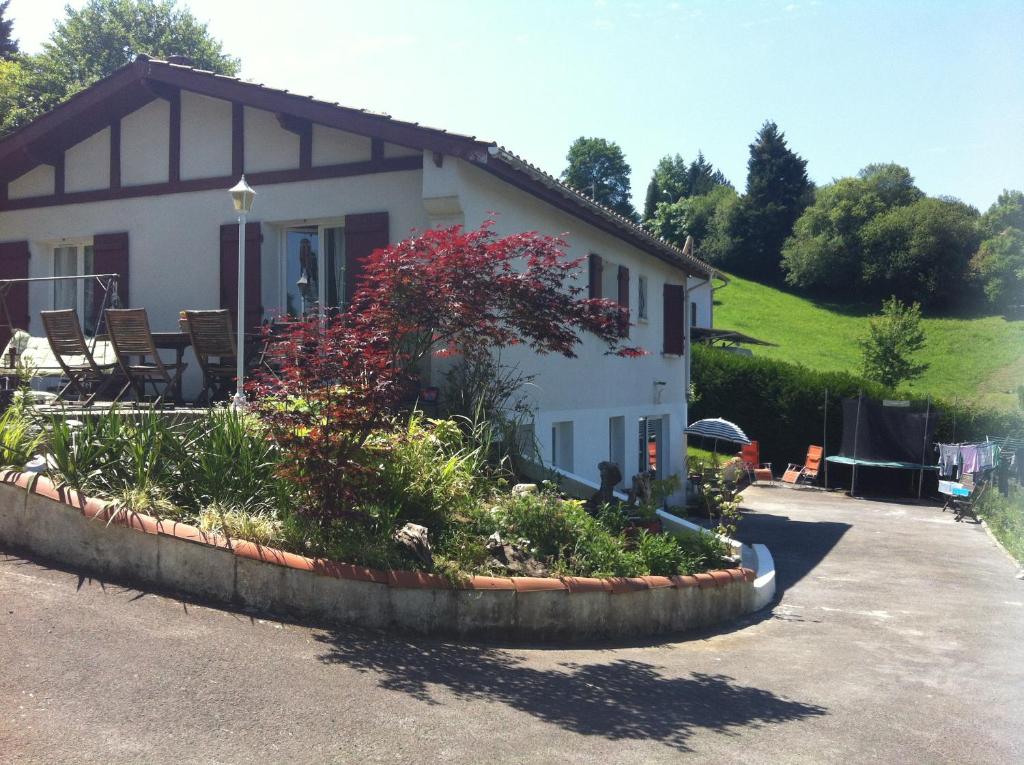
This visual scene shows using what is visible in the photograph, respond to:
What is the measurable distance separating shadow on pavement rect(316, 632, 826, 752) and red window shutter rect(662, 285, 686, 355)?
39.4ft

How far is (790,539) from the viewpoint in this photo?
15.3 meters

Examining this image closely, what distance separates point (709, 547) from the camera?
8508mm

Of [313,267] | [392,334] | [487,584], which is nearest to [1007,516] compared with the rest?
[313,267]

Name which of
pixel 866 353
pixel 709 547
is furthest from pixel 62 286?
pixel 866 353

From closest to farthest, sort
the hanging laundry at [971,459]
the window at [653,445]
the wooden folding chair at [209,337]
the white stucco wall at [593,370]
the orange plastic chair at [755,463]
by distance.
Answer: the wooden folding chair at [209,337]
the white stucco wall at [593,370]
the window at [653,445]
the hanging laundry at [971,459]
the orange plastic chair at [755,463]

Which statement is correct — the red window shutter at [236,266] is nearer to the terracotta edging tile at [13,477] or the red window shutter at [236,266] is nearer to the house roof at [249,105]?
the house roof at [249,105]

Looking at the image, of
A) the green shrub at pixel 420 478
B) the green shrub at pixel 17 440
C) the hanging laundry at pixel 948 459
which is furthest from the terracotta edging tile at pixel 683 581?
the hanging laundry at pixel 948 459

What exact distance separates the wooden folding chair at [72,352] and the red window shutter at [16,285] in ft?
10.0

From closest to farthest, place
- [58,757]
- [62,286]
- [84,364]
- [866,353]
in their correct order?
[58,757] < [84,364] < [62,286] < [866,353]

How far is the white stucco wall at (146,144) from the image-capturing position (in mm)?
11953

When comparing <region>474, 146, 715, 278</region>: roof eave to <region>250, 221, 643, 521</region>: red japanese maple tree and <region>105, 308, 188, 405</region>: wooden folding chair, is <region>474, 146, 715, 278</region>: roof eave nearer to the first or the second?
<region>250, 221, 643, 521</region>: red japanese maple tree

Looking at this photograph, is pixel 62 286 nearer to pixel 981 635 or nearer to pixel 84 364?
pixel 84 364

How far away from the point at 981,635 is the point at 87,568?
7450 mm

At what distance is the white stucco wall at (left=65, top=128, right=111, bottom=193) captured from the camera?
12.3m
